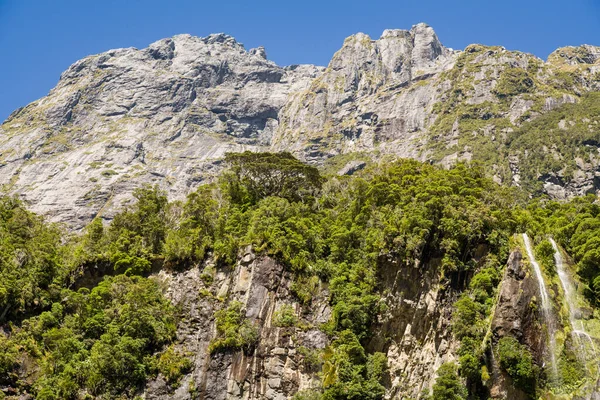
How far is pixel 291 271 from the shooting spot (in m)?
53.9

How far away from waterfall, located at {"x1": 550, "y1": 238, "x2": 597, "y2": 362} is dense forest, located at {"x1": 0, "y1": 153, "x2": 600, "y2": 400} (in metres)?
1.19

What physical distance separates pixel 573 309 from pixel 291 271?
25863mm

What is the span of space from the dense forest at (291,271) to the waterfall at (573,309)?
1186 mm

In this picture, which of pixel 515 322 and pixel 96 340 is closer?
pixel 515 322

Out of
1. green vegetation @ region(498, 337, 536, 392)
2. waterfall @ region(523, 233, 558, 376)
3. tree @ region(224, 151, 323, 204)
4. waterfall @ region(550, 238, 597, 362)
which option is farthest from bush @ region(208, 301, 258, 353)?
waterfall @ region(550, 238, 597, 362)

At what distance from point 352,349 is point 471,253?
45.4ft

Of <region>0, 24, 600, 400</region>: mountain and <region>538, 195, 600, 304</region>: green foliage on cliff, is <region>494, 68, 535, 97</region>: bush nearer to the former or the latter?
<region>0, 24, 600, 400</region>: mountain

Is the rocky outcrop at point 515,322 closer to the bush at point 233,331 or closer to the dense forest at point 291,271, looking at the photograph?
the dense forest at point 291,271

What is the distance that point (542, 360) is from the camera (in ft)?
125

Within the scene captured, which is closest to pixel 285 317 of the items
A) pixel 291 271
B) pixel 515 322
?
pixel 291 271

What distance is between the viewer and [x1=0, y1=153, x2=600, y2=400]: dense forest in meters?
43.0

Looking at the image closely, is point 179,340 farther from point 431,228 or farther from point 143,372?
point 431,228

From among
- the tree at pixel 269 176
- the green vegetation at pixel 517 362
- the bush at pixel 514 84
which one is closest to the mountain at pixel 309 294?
the green vegetation at pixel 517 362

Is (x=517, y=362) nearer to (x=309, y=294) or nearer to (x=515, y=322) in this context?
(x=515, y=322)
